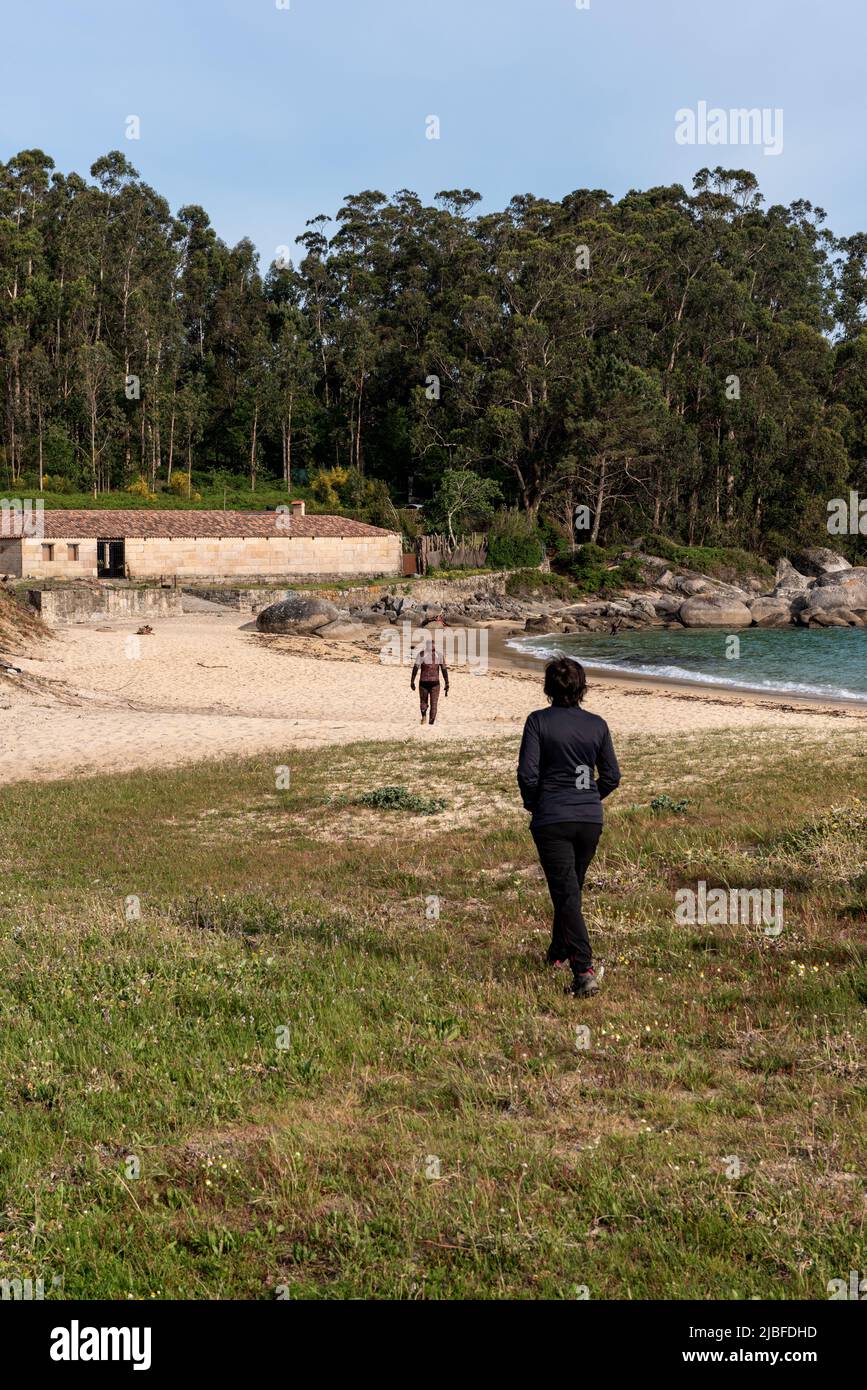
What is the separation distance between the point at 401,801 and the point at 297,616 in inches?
1357

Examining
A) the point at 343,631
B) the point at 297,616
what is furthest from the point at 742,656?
the point at 297,616

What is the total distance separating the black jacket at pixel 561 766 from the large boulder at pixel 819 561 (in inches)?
3289

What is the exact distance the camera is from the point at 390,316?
102 meters

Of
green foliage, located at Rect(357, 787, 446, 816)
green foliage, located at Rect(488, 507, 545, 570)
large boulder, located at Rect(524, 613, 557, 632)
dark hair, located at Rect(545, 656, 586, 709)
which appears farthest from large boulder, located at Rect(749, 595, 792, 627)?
dark hair, located at Rect(545, 656, 586, 709)

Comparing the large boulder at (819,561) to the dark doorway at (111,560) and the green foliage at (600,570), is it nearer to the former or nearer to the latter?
the green foliage at (600,570)

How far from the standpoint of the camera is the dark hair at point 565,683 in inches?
288

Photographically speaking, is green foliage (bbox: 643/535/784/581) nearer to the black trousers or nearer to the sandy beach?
the sandy beach

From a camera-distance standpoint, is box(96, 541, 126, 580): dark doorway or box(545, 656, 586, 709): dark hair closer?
box(545, 656, 586, 709): dark hair

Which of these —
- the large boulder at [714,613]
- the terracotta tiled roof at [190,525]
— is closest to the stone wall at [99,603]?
the terracotta tiled roof at [190,525]

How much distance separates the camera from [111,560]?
63625mm

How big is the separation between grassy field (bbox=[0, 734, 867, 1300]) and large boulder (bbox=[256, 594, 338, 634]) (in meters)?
36.7

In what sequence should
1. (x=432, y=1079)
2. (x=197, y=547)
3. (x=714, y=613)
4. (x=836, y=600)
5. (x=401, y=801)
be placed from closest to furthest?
(x=432, y=1079) → (x=401, y=801) → (x=197, y=547) → (x=714, y=613) → (x=836, y=600)

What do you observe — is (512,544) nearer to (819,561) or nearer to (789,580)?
(789,580)

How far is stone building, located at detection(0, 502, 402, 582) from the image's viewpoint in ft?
198
